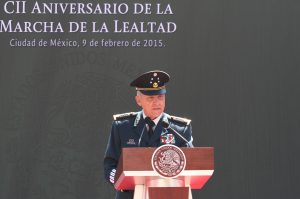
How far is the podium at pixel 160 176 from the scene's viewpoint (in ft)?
8.31

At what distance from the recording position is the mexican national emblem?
2.53 m

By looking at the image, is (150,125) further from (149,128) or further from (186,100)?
(186,100)

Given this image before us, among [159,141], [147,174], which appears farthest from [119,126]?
[147,174]

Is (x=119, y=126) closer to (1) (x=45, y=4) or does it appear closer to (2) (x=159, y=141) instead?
(2) (x=159, y=141)

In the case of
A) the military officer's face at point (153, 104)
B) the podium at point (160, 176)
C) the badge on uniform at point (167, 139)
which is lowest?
the podium at point (160, 176)

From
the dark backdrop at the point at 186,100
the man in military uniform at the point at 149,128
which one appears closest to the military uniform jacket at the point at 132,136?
the man in military uniform at the point at 149,128

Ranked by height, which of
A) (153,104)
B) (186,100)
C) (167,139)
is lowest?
(167,139)

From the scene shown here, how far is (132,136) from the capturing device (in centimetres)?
321

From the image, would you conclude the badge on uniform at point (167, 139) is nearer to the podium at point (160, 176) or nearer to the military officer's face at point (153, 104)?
the military officer's face at point (153, 104)

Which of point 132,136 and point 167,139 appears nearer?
point 167,139

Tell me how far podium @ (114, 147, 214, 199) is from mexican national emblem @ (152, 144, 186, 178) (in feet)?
0.05

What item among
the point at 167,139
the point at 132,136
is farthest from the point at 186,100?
the point at 167,139

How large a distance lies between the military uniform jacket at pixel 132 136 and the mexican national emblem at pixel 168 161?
52cm

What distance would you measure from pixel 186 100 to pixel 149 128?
1880mm
